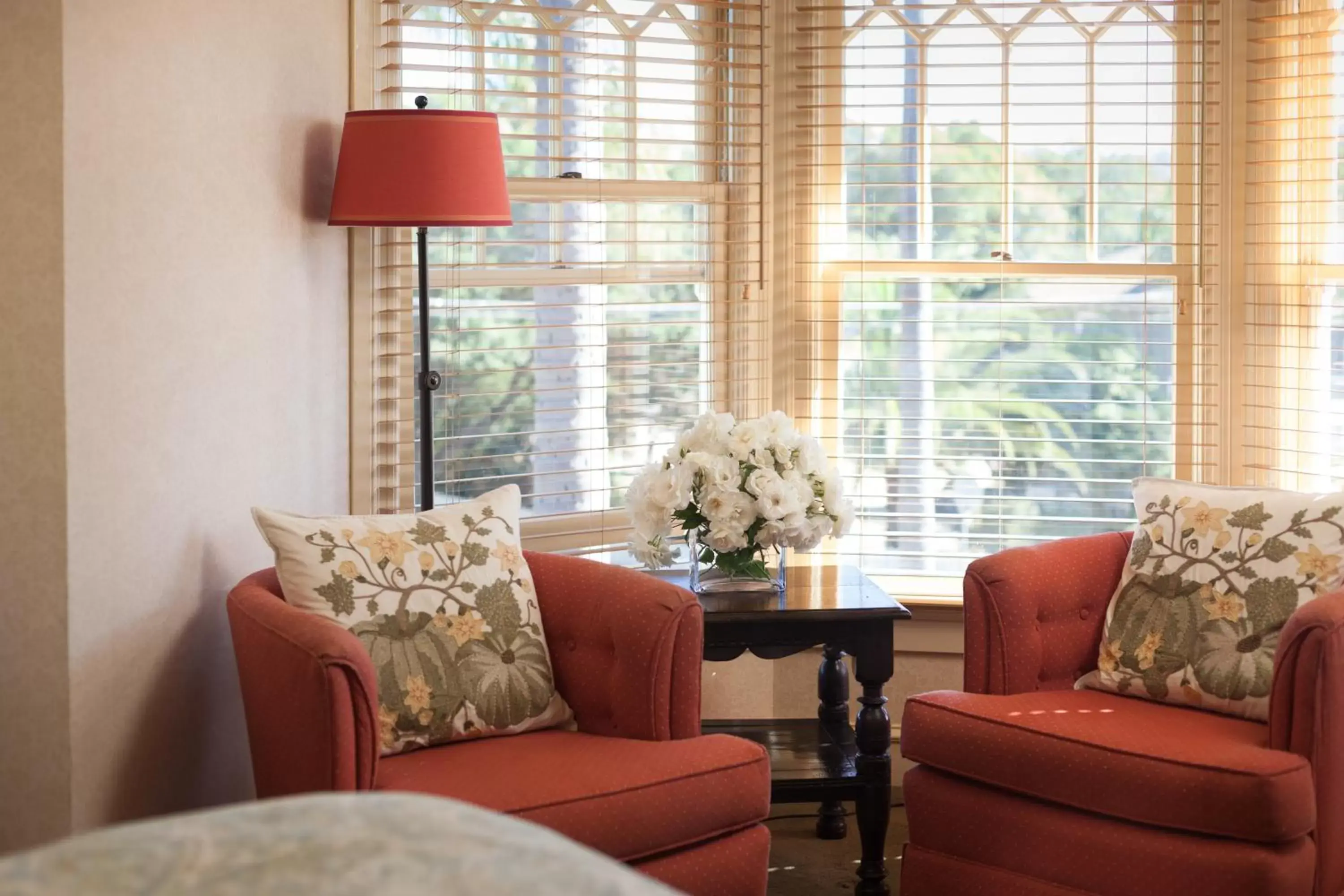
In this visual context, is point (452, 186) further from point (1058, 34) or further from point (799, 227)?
point (1058, 34)

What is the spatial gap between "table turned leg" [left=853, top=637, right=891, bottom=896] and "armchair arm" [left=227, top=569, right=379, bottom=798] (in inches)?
44.8

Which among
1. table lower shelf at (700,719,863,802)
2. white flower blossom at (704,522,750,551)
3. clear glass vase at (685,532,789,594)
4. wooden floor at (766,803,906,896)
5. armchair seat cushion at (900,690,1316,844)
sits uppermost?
white flower blossom at (704,522,750,551)

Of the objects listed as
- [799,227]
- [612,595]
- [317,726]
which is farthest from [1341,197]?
[317,726]

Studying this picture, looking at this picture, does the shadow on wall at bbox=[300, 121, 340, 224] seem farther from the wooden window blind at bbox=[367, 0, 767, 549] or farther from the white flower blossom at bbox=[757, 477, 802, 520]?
the white flower blossom at bbox=[757, 477, 802, 520]

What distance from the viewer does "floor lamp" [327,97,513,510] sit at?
9.80 feet

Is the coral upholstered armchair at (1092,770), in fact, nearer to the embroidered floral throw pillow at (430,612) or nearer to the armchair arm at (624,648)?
the armchair arm at (624,648)

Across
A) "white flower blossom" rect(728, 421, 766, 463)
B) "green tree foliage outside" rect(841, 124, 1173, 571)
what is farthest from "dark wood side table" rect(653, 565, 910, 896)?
"green tree foliage outside" rect(841, 124, 1173, 571)

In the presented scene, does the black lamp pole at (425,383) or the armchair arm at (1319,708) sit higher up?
the black lamp pole at (425,383)

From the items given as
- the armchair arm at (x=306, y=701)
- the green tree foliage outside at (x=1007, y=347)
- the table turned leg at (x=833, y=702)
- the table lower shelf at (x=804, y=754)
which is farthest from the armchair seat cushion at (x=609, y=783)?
the green tree foliage outside at (x=1007, y=347)

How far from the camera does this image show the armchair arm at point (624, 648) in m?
2.61

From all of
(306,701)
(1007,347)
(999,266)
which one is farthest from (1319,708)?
(306,701)

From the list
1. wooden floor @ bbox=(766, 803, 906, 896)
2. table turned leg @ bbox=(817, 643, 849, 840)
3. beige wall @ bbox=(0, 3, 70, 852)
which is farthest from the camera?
table turned leg @ bbox=(817, 643, 849, 840)

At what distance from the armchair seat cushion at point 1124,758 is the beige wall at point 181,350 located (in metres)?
1.45

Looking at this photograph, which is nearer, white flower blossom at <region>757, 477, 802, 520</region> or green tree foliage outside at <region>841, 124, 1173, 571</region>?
white flower blossom at <region>757, 477, 802, 520</region>
